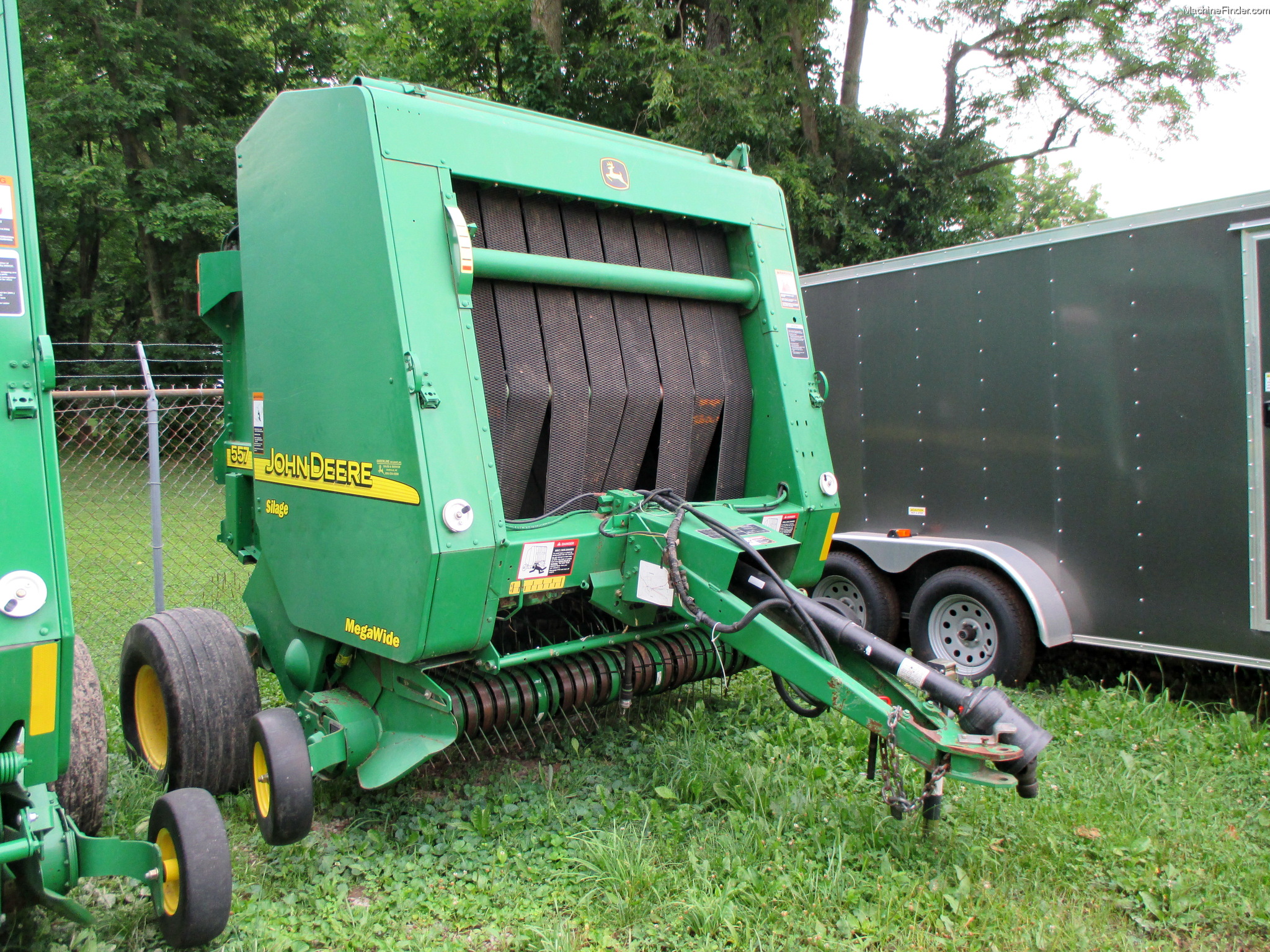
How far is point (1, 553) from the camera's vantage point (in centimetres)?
229

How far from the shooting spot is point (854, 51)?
14031 millimetres

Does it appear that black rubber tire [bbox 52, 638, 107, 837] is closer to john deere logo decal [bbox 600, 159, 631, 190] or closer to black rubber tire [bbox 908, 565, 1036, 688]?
john deere logo decal [bbox 600, 159, 631, 190]

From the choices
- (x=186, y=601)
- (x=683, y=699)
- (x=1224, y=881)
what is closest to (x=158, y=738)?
(x=683, y=699)

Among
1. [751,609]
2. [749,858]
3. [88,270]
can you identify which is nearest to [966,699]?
[751,609]

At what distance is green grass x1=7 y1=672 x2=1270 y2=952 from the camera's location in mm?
2791

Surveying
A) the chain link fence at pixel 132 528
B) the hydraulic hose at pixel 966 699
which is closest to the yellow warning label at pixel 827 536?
the hydraulic hose at pixel 966 699

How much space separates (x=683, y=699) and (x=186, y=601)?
4763 mm

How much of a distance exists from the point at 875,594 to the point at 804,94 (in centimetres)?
961

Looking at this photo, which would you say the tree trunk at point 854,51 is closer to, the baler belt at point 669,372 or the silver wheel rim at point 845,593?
the silver wheel rim at point 845,593

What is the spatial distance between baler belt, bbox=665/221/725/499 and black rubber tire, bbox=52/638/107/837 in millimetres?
2441

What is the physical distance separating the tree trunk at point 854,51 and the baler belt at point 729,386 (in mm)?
10997

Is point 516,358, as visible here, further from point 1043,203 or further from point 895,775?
point 1043,203

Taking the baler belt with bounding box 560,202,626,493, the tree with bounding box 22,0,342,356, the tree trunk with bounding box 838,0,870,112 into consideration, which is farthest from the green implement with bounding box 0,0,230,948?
the tree with bounding box 22,0,342,356

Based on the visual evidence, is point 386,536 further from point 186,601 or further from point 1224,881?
point 186,601
